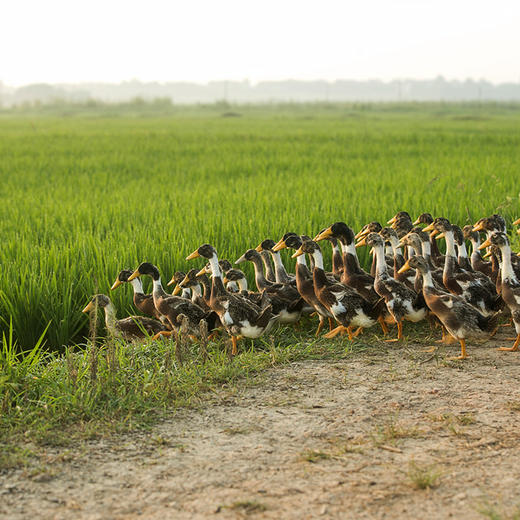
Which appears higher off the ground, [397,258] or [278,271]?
[397,258]

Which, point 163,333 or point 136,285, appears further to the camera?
point 136,285

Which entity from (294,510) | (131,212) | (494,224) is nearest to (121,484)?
(294,510)

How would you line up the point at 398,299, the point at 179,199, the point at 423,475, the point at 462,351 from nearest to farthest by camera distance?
the point at 423,475
the point at 462,351
the point at 398,299
the point at 179,199

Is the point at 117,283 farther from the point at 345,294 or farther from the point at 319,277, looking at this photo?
the point at 345,294

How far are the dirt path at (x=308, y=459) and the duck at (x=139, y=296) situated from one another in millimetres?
1770

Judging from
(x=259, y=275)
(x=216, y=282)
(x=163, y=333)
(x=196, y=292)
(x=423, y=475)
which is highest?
(x=216, y=282)

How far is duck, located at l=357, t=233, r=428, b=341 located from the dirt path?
0.93m

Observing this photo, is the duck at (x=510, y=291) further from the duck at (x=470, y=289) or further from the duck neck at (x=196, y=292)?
the duck neck at (x=196, y=292)

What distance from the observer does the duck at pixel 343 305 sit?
575 centimetres

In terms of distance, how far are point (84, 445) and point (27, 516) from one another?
2.29 ft

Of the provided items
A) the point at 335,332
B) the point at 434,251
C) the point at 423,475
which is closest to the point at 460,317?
the point at 335,332

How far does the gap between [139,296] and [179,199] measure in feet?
15.8

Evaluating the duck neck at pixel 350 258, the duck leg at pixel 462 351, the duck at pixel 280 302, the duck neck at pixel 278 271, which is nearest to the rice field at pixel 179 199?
the duck neck at pixel 278 271

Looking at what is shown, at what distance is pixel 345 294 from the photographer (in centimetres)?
579
